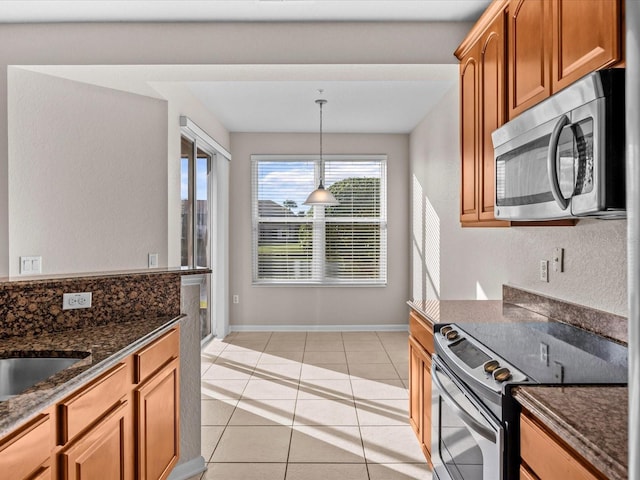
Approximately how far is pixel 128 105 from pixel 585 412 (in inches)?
138

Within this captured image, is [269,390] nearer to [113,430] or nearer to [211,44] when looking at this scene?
[113,430]

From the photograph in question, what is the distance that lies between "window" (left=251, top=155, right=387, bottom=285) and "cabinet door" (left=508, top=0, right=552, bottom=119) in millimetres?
3976

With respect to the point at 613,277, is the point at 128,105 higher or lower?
higher

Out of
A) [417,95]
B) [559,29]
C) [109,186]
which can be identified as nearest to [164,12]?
[109,186]

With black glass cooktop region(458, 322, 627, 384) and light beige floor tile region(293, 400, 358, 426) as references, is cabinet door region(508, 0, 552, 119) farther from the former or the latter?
light beige floor tile region(293, 400, 358, 426)

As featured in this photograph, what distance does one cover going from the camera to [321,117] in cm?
523

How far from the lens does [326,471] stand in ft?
8.36

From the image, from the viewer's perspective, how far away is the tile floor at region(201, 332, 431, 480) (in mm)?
2604

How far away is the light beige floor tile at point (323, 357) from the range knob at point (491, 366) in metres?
3.21

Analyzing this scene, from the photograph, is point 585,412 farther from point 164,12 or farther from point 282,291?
point 282,291

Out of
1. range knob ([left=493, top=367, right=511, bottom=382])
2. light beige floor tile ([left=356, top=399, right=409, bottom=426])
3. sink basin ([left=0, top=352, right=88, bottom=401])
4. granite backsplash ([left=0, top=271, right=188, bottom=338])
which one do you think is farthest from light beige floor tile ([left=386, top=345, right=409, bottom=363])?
sink basin ([left=0, top=352, right=88, bottom=401])

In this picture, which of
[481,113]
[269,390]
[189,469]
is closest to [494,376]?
[481,113]

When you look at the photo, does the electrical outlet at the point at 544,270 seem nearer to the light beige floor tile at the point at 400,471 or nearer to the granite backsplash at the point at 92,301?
the light beige floor tile at the point at 400,471

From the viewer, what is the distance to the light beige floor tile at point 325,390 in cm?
366
